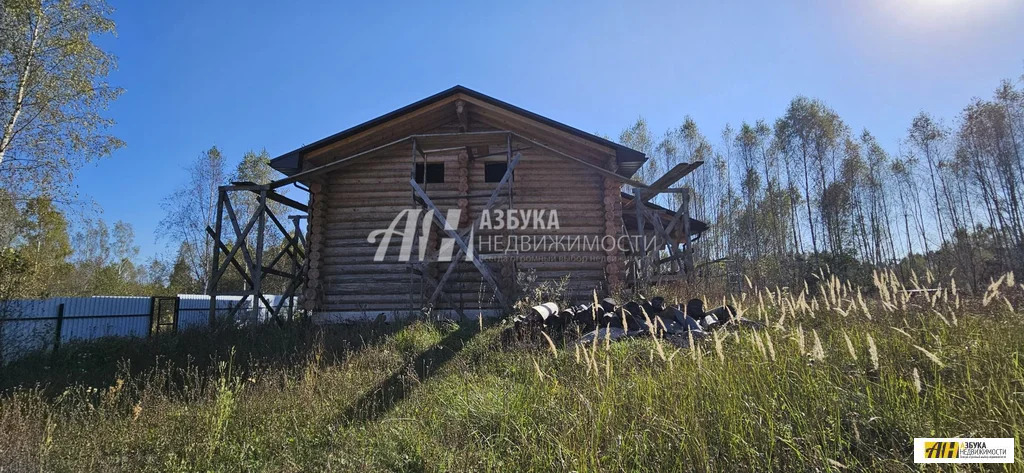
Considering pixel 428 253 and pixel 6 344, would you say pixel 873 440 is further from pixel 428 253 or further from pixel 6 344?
pixel 6 344

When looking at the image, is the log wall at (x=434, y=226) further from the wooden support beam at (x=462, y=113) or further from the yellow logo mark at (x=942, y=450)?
the yellow logo mark at (x=942, y=450)

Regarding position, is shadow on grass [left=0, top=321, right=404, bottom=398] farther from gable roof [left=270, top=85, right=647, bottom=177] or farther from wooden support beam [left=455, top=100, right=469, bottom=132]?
wooden support beam [left=455, top=100, right=469, bottom=132]

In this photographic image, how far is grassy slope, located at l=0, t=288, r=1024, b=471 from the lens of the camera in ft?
7.63

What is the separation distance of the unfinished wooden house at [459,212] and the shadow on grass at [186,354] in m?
1.89

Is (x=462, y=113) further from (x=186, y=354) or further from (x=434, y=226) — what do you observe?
(x=186, y=354)

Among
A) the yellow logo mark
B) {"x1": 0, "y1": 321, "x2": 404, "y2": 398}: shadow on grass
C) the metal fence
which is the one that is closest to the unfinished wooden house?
{"x1": 0, "y1": 321, "x2": 404, "y2": 398}: shadow on grass

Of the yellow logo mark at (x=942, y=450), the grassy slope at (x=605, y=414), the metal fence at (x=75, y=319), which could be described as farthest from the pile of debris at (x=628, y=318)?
the metal fence at (x=75, y=319)

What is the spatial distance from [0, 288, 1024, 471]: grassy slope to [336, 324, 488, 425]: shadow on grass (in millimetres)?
33

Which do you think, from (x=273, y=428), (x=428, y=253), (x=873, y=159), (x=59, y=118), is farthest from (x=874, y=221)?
(x=59, y=118)

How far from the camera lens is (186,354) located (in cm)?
727

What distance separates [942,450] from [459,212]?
9.46 meters

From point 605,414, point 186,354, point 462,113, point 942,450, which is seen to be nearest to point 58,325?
point 186,354

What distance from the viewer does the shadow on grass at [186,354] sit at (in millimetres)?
6043

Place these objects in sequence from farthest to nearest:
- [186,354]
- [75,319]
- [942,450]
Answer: [75,319]
[186,354]
[942,450]
